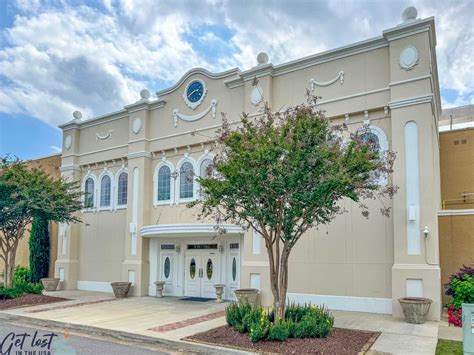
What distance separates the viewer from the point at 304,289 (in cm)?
1477

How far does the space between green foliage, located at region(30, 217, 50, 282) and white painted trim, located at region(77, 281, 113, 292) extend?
239cm

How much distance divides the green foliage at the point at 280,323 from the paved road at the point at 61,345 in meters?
1.67

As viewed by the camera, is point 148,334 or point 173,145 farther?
point 173,145

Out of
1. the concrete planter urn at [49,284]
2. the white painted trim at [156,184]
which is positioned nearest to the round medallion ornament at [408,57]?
the white painted trim at [156,184]

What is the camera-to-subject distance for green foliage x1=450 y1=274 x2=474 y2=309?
12.0 meters

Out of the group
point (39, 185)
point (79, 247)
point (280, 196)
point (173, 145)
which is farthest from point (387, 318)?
point (79, 247)

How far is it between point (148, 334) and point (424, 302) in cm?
718

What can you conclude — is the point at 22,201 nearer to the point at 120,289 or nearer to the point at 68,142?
the point at 120,289

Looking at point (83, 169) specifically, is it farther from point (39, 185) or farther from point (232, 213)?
point (232, 213)

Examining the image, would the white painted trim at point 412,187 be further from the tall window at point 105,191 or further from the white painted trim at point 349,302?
the tall window at point 105,191

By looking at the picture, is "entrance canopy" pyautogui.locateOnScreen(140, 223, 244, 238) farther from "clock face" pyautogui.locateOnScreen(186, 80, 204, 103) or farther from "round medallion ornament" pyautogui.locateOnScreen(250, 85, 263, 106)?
"clock face" pyautogui.locateOnScreen(186, 80, 204, 103)

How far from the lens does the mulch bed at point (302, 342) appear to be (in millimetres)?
8906

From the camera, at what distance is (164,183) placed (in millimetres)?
19094

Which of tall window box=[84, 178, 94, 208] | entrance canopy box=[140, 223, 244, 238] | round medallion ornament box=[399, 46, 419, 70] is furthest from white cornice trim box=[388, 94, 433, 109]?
tall window box=[84, 178, 94, 208]
